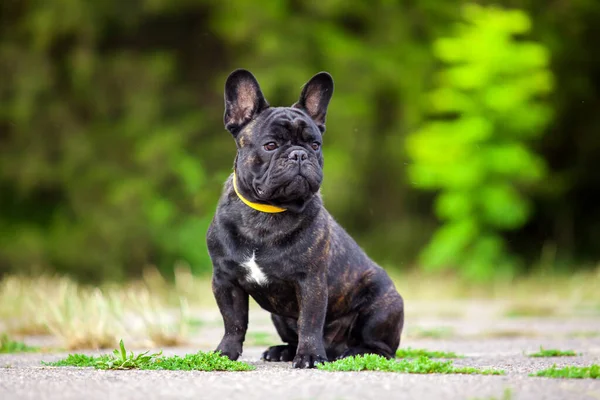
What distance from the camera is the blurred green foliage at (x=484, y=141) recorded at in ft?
73.8

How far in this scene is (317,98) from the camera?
685cm

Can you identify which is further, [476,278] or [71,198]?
[71,198]

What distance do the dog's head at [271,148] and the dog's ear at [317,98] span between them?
0.13 meters

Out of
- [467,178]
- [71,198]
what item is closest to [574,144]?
[467,178]

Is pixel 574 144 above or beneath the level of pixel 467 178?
above

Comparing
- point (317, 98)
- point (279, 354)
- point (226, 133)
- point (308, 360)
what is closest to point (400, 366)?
point (308, 360)

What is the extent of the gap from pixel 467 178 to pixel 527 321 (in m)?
9.80

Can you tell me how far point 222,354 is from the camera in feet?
20.6

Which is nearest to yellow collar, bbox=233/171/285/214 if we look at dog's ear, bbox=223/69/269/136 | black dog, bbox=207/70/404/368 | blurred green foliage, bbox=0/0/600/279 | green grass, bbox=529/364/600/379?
black dog, bbox=207/70/404/368

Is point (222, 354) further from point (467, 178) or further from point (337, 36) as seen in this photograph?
point (337, 36)

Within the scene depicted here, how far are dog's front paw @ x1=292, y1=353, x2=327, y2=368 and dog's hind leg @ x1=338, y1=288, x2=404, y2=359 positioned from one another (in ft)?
1.89

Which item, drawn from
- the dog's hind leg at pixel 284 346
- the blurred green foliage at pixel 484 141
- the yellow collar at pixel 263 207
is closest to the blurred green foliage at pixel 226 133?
the blurred green foliage at pixel 484 141

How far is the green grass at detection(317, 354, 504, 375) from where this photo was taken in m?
5.55

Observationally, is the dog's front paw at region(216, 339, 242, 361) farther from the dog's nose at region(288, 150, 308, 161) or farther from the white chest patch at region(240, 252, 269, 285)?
the dog's nose at region(288, 150, 308, 161)
